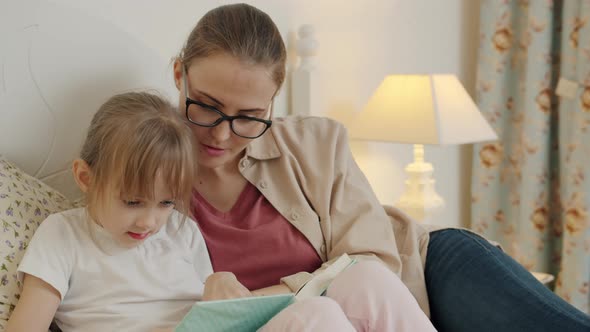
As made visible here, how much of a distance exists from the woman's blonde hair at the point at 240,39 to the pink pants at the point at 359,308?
0.42 meters

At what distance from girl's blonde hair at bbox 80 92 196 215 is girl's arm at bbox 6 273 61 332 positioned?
6.0 inches

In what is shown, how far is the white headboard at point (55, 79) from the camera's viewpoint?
4.50 ft

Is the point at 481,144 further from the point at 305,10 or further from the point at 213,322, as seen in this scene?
the point at 213,322

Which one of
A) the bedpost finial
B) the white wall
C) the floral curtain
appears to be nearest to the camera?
the white wall

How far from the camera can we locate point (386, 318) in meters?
1.22

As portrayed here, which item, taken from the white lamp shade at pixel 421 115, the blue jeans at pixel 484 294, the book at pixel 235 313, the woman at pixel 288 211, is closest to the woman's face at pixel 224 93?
the woman at pixel 288 211

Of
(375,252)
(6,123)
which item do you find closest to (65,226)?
(6,123)

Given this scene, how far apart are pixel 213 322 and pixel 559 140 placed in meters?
2.01

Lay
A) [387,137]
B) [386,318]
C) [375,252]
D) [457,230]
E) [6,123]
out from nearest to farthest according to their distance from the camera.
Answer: [386,318], [6,123], [375,252], [457,230], [387,137]

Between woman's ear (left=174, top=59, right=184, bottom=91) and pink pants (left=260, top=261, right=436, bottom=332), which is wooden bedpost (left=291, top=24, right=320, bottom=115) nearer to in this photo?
woman's ear (left=174, top=59, right=184, bottom=91)

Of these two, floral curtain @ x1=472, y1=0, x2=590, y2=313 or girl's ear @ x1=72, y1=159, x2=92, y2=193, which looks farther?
floral curtain @ x1=472, y1=0, x2=590, y2=313

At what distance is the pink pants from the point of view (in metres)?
1.10

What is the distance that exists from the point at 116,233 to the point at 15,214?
17cm

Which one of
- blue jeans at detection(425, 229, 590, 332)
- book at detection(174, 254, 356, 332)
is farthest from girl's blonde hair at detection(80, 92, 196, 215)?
blue jeans at detection(425, 229, 590, 332)
